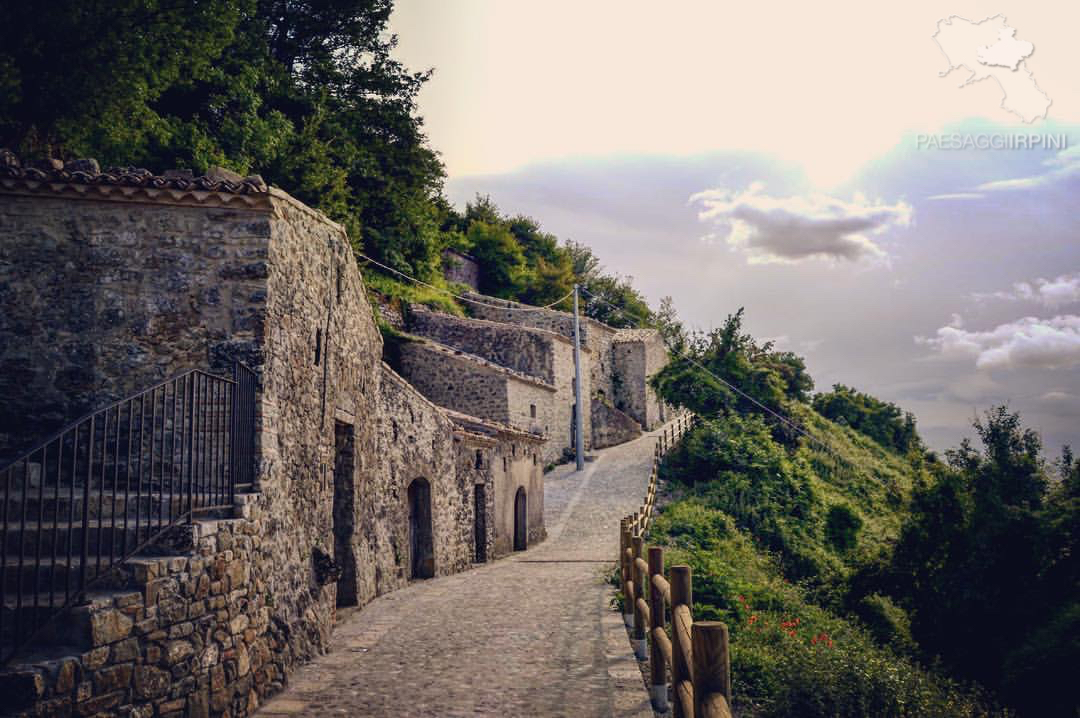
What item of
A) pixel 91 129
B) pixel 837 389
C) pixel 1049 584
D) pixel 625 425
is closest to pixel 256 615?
pixel 91 129

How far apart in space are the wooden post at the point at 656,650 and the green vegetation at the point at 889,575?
4.38 feet

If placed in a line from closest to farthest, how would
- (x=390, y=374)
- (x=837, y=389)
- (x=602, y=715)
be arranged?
1. (x=602, y=715)
2. (x=390, y=374)
3. (x=837, y=389)

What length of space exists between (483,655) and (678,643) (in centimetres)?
338

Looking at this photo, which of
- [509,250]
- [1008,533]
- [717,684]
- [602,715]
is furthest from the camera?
[509,250]

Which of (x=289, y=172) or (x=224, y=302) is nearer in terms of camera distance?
(x=224, y=302)

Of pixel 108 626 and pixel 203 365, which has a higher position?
pixel 203 365

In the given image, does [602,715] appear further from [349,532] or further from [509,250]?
[509,250]

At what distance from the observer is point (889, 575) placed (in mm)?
16078

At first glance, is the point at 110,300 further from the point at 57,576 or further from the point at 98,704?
the point at 98,704

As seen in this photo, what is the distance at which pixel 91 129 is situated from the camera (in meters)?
13.7

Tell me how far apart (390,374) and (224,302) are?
19.3 ft

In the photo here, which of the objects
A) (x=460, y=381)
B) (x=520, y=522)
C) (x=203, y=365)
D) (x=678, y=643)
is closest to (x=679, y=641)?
(x=678, y=643)

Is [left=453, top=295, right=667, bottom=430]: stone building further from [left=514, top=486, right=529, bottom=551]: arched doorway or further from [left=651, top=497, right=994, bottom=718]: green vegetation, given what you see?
[left=651, top=497, right=994, bottom=718]: green vegetation

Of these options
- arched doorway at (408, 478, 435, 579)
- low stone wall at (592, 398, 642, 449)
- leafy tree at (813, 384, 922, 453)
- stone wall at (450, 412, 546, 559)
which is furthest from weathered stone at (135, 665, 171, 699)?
leafy tree at (813, 384, 922, 453)
